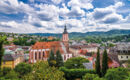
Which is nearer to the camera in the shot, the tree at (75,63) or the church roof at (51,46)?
the tree at (75,63)

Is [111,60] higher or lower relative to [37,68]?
lower

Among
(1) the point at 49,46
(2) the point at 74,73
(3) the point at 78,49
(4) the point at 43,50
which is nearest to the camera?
(2) the point at 74,73

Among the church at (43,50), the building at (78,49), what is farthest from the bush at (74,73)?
the building at (78,49)

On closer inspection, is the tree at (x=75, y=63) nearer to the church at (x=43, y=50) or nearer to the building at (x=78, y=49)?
the church at (x=43, y=50)

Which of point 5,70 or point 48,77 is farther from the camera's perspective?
point 5,70

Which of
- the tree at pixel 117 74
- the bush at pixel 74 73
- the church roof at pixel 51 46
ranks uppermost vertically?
the church roof at pixel 51 46

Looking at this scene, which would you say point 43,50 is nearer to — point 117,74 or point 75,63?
point 75,63

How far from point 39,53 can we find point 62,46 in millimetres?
12319

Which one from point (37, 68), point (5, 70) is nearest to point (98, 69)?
point (37, 68)

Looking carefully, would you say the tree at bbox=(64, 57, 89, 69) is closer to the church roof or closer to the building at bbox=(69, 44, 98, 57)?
the church roof

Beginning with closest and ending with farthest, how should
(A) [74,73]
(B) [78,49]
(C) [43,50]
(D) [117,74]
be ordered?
(D) [117,74] < (A) [74,73] < (C) [43,50] < (B) [78,49]

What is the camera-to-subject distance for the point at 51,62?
4269 centimetres

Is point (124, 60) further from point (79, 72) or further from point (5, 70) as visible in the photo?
point (5, 70)

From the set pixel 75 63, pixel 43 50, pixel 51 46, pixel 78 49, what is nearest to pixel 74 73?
pixel 75 63
